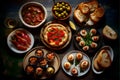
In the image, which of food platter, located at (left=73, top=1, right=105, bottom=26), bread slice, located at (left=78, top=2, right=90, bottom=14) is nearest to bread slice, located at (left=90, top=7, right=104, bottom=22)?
food platter, located at (left=73, top=1, right=105, bottom=26)

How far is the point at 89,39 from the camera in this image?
4754 millimetres

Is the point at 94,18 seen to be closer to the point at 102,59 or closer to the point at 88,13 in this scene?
the point at 88,13

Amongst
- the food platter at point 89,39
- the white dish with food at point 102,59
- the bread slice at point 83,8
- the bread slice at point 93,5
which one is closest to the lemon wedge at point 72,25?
the food platter at point 89,39

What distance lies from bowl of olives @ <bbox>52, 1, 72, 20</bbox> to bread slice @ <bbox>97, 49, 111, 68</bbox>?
850 millimetres

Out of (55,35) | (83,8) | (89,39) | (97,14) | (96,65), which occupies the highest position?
(83,8)

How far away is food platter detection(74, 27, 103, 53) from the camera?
469cm

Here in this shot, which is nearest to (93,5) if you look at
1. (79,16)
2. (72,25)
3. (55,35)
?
(79,16)

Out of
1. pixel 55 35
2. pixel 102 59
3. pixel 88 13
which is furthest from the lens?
pixel 88 13

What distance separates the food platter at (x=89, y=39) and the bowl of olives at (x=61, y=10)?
35cm

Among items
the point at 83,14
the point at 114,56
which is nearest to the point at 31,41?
the point at 83,14

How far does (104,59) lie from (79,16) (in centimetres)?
86

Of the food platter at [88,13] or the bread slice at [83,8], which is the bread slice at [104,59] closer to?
the food platter at [88,13]

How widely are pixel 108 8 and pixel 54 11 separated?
970 millimetres
